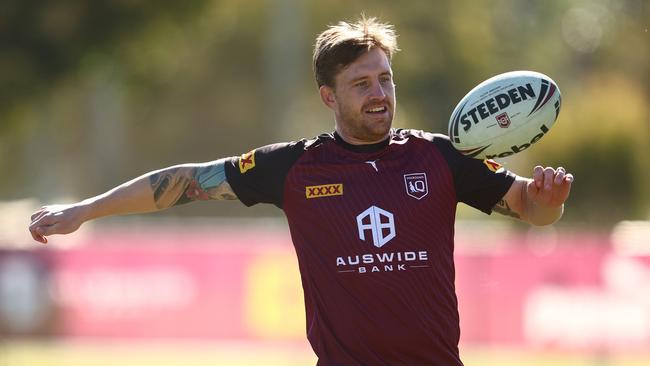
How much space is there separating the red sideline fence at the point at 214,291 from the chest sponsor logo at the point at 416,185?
863cm

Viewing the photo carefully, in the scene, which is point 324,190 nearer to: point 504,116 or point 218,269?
point 504,116

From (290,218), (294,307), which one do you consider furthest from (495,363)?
(290,218)

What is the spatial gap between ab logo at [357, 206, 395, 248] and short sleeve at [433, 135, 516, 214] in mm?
366

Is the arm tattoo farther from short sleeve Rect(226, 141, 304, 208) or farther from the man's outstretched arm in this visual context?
the man's outstretched arm

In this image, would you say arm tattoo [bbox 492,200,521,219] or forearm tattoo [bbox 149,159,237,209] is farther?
forearm tattoo [bbox 149,159,237,209]

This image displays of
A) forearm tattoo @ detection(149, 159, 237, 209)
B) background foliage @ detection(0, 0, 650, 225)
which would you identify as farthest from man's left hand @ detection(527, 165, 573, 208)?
background foliage @ detection(0, 0, 650, 225)

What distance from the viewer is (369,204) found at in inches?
233

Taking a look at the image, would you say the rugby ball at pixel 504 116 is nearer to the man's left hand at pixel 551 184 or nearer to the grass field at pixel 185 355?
the man's left hand at pixel 551 184

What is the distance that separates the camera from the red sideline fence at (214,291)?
1460cm

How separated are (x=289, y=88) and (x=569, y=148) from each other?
1975 centimetres

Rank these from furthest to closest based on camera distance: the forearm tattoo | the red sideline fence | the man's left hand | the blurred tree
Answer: the red sideline fence, the blurred tree, the forearm tattoo, the man's left hand

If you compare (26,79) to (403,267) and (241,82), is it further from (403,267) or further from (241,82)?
(241,82)

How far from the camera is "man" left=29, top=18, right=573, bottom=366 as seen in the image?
5770mm

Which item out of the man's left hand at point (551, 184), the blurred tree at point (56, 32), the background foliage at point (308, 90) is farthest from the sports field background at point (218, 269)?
the man's left hand at point (551, 184)
